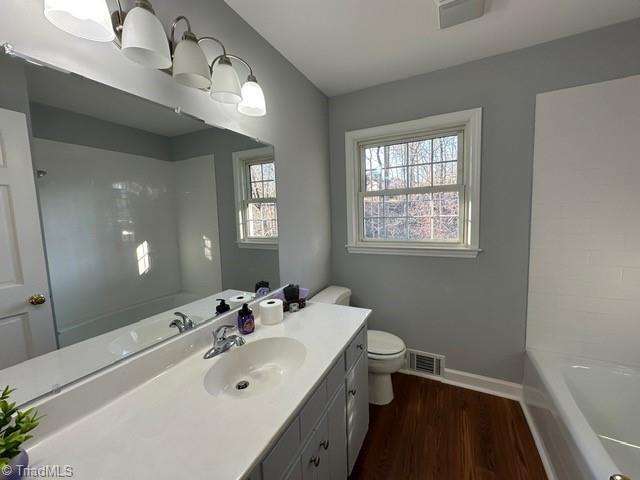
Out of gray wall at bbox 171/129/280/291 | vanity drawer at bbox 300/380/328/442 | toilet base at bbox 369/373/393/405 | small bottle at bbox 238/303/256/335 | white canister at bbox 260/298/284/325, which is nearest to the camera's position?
vanity drawer at bbox 300/380/328/442

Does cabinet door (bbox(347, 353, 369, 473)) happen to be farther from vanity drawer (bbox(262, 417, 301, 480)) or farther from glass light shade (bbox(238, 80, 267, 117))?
glass light shade (bbox(238, 80, 267, 117))

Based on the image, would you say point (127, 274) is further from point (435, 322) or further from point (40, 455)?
point (435, 322)

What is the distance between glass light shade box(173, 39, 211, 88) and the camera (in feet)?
3.26

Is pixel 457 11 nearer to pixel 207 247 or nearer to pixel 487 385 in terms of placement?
pixel 207 247

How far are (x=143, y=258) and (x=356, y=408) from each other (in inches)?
50.5

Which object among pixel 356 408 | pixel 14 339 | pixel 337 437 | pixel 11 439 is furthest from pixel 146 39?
pixel 356 408

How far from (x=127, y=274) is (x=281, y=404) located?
2.41ft

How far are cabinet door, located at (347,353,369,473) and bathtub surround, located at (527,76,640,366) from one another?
135 cm

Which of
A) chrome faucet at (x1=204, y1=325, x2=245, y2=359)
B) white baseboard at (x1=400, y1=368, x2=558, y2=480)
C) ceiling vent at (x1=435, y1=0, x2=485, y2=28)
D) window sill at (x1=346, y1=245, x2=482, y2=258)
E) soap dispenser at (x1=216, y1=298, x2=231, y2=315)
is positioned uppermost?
ceiling vent at (x1=435, y1=0, x2=485, y2=28)

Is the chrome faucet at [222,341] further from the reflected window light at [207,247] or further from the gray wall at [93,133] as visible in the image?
the gray wall at [93,133]

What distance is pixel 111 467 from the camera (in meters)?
0.62

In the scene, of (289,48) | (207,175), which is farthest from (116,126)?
(289,48)

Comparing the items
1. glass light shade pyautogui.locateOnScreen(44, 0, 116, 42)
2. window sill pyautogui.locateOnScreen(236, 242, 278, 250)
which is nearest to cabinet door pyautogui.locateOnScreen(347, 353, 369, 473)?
window sill pyautogui.locateOnScreen(236, 242, 278, 250)

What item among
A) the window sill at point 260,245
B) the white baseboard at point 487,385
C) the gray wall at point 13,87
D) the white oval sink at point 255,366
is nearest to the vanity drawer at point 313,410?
the white oval sink at point 255,366
